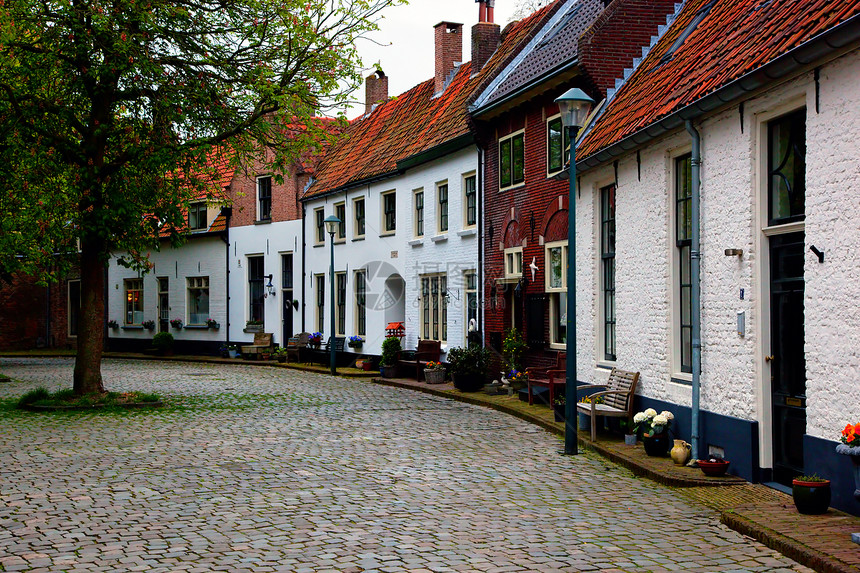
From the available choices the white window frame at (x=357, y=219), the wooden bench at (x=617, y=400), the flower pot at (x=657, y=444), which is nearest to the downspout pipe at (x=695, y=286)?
the flower pot at (x=657, y=444)

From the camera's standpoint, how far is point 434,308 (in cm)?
2488

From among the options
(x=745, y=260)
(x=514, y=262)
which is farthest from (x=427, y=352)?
(x=745, y=260)

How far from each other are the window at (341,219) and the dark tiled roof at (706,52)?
1648 cm

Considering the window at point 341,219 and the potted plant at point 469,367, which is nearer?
the potted plant at point 469,367

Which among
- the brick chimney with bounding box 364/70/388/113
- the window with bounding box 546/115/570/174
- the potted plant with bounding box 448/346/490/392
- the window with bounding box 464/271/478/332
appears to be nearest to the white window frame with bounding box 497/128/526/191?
the window with bounding box 546/115/570/174

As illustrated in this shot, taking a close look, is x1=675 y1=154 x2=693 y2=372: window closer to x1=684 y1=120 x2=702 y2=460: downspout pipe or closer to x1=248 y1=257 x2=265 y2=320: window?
x1=684 y1=120 x2=702 y2=460: downspout pipe

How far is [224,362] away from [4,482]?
23.2 metres

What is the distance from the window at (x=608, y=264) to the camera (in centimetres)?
A: 1420

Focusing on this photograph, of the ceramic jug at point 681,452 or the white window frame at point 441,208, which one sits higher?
the white window frame at point 441,208

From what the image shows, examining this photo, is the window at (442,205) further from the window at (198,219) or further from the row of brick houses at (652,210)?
the window at (198,219)

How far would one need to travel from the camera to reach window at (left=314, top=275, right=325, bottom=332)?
31297 mm

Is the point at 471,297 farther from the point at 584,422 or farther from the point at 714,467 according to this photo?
the point at 714,467

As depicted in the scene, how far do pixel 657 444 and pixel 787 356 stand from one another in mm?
2375

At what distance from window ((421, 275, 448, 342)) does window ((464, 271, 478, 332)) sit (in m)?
1.13
